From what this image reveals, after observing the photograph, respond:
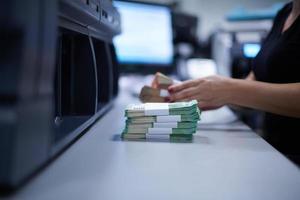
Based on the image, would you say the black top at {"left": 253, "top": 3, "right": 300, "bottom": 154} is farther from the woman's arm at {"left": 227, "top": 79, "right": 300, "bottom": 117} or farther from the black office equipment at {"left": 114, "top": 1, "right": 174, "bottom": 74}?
the black office equipment at {"left": 114, "top": 1, "right": 174, "bottom": 74}

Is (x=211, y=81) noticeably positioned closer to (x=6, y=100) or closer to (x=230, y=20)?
(x=6, y=100)

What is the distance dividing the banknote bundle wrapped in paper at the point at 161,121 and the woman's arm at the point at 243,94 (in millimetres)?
180

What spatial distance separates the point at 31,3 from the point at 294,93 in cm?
68

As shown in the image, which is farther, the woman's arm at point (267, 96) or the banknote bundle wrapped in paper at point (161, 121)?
the woman's arm at point (267, 96)

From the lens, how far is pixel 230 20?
2225mm

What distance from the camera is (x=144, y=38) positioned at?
1.95 metres

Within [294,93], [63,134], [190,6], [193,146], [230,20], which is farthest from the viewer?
[190,6]

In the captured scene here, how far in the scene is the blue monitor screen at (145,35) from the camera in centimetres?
191

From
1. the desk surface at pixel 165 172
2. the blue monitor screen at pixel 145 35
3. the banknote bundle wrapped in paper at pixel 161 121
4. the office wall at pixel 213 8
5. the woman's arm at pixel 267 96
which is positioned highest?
the office wall at pixel 213 8

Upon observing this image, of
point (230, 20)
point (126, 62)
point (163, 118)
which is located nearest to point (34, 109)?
point (163, 118)

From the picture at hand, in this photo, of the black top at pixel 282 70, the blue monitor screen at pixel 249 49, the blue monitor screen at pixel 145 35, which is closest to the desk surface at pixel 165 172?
the black top at pixel 282 70

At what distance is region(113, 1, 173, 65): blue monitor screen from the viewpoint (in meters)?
1.91

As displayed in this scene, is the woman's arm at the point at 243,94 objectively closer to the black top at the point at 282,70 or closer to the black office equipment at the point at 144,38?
the black top at the point at 282,70

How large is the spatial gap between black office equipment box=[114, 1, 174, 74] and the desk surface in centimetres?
120
